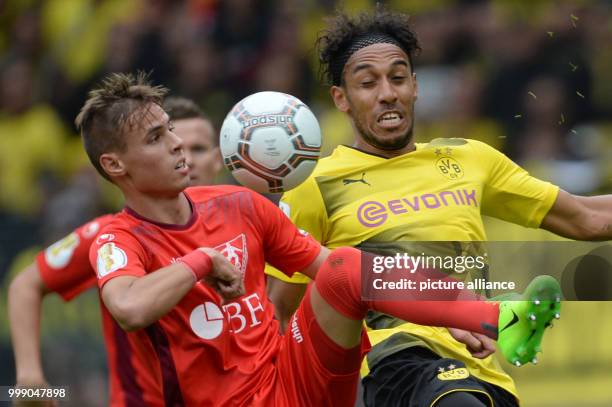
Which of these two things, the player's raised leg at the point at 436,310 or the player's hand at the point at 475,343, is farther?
the player's hand at the point at 475,343

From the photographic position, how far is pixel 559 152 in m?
8.84

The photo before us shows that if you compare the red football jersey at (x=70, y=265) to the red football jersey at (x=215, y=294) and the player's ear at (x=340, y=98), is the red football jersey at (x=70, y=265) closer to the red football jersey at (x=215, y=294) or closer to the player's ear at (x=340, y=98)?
the red football jersey at (x=215, y=294)

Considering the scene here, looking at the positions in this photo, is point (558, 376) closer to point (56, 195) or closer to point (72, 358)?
point (72, 358)

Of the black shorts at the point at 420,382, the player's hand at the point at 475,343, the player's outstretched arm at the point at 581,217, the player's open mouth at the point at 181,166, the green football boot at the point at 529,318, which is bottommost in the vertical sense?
the black shorts at the point at 420,382

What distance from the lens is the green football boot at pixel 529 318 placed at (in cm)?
430

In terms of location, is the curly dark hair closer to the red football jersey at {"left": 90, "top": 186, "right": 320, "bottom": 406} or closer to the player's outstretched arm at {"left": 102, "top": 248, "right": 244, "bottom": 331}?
the red football jersey at {"left": 90, "top": 186, "right": 320, "bottom": 406}

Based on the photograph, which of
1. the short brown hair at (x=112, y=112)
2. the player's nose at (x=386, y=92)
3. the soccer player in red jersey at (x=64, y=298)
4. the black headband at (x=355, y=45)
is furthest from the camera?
the black headband at (x=355, y=45)

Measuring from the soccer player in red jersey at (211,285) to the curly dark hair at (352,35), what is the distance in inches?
36.6

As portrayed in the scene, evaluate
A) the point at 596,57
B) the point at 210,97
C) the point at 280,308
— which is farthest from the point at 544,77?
the point at 280,308

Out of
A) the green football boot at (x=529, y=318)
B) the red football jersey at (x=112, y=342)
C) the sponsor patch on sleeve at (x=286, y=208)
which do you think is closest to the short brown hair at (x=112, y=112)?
the red football jersey at (x=112, y=342)

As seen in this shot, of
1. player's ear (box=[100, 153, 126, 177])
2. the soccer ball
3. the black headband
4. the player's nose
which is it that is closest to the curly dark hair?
the black headband

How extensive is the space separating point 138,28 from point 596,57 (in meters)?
4.74

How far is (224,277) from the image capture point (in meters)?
4.72

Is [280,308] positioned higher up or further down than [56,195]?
further down
